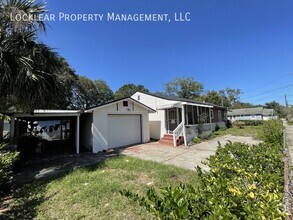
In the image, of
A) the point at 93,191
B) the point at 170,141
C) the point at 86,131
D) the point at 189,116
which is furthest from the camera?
the point at 189,116

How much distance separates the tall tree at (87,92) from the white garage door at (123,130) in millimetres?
12980

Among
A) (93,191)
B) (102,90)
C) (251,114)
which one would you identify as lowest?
(93,191)

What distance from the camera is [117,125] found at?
1152 centimetres

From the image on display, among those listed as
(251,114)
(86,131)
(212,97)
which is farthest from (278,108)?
(86,131)

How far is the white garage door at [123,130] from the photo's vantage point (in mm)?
11172

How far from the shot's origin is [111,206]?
12.5 feet

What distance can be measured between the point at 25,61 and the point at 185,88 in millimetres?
39611

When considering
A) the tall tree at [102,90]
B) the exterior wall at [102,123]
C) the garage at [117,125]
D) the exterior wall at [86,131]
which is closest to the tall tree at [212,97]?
the tall tree at [102,90]

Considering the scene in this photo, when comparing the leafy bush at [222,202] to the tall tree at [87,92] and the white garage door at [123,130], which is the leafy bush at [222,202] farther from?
the tall tree at [87,92]

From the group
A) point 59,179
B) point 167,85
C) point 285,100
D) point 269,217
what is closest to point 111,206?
point 59,179

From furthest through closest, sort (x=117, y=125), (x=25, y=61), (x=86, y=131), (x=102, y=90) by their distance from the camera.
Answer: (x=102, y=90)
(x=86, y=131)
(x=117, y=125)
(x=25, y=61)

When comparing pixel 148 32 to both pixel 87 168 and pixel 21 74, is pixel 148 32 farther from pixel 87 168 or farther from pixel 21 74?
pixel 87 168

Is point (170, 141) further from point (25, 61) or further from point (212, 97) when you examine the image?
point (212, 97)

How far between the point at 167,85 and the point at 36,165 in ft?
125
